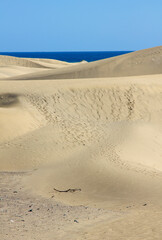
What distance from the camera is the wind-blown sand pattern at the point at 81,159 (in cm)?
817

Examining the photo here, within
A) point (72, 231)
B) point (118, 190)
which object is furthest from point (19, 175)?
point (72, 231)

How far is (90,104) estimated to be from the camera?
20281 millimetres

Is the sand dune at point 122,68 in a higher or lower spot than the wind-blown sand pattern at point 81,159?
higher

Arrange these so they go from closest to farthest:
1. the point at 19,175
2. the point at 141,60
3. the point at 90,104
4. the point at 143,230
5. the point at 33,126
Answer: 1. the point at 143,230
2. the point at 19,175
3. the point at 33,126
4. the point at 90,104
5. the point at 141,60

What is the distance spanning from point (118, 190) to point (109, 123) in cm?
760

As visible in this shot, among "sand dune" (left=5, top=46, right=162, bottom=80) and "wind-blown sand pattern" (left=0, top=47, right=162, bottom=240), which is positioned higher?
"sand dune" (left=5, top=46, right=162, bottom=80)

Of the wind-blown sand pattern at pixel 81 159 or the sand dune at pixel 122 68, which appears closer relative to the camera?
the wind-blown sand pattern at pixel 81 159

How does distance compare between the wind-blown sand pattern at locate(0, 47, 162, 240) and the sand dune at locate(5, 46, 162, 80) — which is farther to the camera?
the sand dune at locate(5, 46, 162, 80)

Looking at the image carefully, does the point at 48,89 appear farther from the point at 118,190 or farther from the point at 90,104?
the point at 118,190

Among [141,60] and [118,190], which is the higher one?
[141,60]

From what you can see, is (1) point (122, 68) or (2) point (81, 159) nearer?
(2) point (81, 159)

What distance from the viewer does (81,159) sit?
44.8 feet

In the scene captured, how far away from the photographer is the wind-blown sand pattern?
26.8ft

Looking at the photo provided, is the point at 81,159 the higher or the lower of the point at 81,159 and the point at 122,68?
the lower
